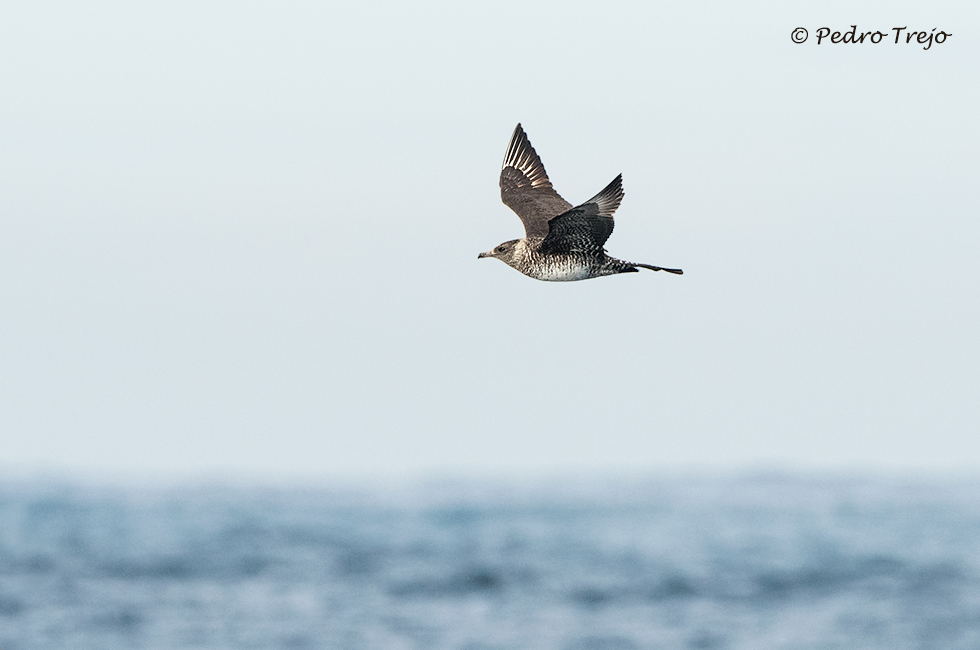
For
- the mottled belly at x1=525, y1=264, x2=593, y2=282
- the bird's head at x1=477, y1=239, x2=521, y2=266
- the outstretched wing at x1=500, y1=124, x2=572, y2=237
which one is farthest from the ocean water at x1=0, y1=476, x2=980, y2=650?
the mottled belly at x1=525, y1=264, x2=593, y2=282

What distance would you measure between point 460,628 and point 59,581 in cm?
1436

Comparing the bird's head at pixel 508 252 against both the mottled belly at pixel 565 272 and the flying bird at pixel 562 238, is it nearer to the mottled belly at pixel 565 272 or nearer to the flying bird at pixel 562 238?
the flying bird at pixel 562 238

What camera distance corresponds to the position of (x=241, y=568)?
39562mm

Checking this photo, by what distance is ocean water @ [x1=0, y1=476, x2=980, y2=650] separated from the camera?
2848 cm

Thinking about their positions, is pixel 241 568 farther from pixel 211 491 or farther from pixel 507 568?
pixel 211 491

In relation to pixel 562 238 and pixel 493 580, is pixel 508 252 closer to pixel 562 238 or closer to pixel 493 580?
pixel 562 238

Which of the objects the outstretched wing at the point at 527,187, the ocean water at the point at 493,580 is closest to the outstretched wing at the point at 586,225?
the outstretched wing at the point at 527,187

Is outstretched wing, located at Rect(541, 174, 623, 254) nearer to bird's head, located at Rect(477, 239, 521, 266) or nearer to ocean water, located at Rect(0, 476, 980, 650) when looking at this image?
bird's head, located at Rect(477, 239, 521, 266)

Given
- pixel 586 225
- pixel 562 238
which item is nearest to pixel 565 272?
pixel 562 238

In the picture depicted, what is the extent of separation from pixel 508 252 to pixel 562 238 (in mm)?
1244

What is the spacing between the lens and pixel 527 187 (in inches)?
508

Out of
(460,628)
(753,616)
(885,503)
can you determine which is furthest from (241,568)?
(885,503)

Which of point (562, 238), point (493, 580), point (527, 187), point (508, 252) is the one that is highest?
point (527, 187)

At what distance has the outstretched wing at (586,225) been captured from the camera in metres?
9.29
